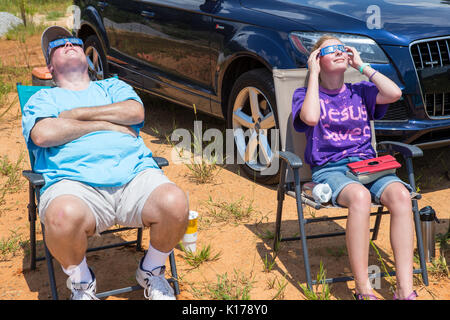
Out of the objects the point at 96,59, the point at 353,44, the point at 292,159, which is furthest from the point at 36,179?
the point at 96,59

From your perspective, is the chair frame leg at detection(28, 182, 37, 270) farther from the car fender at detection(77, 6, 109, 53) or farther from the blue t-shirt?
the car fender at detection(77, 6, 109, 53)

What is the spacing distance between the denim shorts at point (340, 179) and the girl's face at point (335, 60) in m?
0.54

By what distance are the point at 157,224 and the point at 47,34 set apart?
144 cm

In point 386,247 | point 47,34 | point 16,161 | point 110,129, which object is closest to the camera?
point 110,129

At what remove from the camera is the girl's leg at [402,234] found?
3248 mm

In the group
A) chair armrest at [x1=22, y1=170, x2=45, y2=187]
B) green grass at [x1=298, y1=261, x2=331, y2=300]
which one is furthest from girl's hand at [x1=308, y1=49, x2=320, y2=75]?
chair armrest at [x1=22, y1=170, x2=45, y2=187]

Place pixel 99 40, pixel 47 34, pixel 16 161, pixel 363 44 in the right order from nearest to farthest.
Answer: pixel 47 34
pixel 363 44
pixel 16 161
pixel 99 40

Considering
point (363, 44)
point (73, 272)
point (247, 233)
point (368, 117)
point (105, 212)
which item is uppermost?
point (363, 44)

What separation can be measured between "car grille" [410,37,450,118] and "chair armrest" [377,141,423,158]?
30.9 inches

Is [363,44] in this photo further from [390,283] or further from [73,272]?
[73,272]

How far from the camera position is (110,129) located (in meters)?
3.51

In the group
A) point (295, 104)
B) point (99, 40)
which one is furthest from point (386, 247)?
point (99, 40)

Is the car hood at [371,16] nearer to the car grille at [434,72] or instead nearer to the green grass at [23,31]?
the car grille at [434,72]

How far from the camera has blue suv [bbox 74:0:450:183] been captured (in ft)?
14.7
